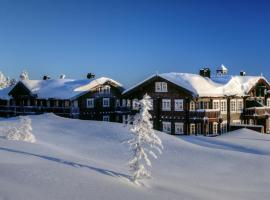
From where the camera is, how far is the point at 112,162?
2547cm

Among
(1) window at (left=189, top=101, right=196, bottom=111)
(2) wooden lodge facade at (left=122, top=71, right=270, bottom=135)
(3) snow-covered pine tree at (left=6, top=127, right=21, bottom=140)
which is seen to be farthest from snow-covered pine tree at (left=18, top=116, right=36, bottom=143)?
(1) window at (left=189, top=101, right=196, bottom=111)

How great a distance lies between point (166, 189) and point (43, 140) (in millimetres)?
15583

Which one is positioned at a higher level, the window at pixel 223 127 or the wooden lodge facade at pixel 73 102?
the wooden lodge facade at pixel 73 102

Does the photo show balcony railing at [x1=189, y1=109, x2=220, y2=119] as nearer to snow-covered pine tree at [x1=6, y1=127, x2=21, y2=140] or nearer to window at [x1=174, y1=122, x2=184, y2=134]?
window at [x1=174, y1=122, x2=184, y2=134]

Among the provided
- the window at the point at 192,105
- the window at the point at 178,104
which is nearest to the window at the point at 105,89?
the window at the point at 178,104

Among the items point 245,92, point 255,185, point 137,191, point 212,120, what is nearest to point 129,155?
point 255,185

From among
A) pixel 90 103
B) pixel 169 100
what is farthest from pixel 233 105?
pixel 90 103

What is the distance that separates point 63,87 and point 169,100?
55.4 ft

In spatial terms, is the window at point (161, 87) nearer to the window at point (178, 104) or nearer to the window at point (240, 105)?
the window at point (178, 104)

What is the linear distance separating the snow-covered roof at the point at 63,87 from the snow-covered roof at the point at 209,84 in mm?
7253

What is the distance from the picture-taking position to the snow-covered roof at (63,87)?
54.8 meters

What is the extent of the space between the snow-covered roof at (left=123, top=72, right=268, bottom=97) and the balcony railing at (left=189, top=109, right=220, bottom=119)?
1864 millimetres

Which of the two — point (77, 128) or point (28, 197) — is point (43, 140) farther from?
point (28, 197)

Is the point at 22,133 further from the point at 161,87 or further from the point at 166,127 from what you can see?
the point at 161,87
